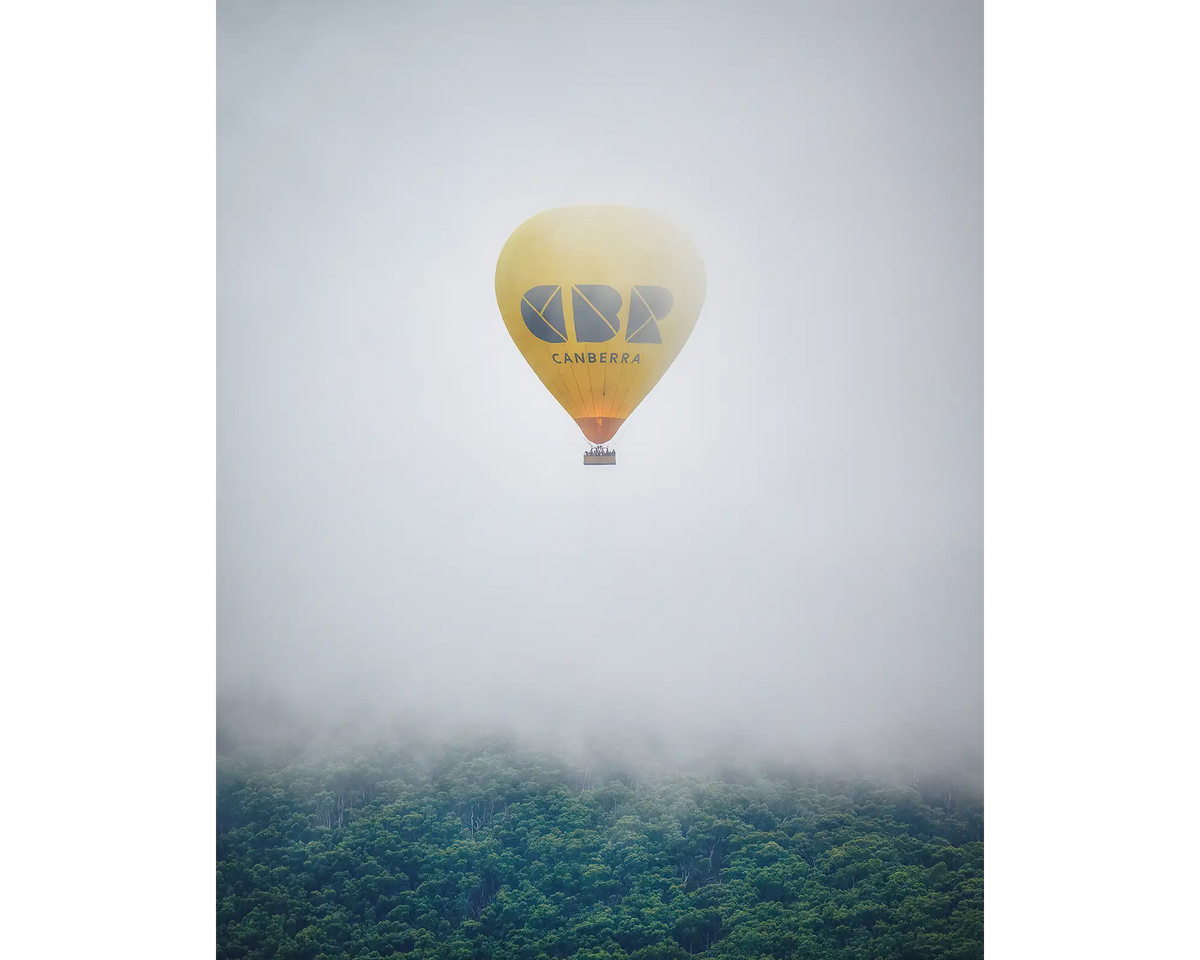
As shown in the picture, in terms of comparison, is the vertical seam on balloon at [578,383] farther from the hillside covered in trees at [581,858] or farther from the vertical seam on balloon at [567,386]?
the hillside covered in trees at [581,858]

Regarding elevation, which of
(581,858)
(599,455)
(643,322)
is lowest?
(581,858)

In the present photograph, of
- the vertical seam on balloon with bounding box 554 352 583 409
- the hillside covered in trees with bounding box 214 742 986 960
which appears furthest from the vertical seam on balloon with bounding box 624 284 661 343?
the hillside covered in trees with bounding box 214 742 986 960

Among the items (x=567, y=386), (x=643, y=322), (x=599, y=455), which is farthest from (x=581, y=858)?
(x=643, y=322)

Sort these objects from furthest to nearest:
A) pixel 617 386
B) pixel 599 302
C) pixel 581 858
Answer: pixel 581 858, pixel 617 386, pixel 599 302

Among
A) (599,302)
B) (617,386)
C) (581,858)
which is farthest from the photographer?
(581,858)

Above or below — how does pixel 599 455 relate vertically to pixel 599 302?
below

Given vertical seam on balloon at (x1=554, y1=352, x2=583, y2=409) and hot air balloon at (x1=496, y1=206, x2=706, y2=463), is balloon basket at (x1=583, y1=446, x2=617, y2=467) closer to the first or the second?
hot air balloon at (x1=496, y1=206, x2=706, y2=463)

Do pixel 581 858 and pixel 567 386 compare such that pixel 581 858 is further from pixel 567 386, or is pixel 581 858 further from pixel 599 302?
pixel 599 302
